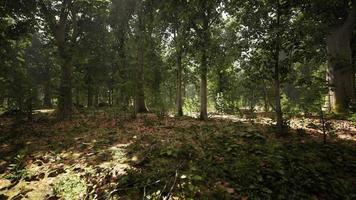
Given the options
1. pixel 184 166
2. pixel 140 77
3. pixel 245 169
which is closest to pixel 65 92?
pixel 140 77

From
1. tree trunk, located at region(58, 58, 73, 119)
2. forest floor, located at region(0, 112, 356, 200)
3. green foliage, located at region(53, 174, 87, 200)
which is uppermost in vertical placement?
tree trunk, located at region(58, 58, 73, 119)

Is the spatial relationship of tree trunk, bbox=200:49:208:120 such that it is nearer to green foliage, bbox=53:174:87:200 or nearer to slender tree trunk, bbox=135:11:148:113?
slender tree trunk, bbox=135:11:148:113

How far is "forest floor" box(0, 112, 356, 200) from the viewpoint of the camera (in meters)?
5.13

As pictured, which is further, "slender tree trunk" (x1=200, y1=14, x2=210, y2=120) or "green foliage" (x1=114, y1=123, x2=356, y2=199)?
"slender tree trunk" (x1=200, y1=14, x2=210, y2=120)

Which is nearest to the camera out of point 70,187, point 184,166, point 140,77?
point 70,187

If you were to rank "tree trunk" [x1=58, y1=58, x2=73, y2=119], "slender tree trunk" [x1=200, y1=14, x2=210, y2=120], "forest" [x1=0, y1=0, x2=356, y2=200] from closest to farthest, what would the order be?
1. "forest" [x1=0, y1=0, x2=356, y2=200]
2. "slender tree trunk" [x1=200, y1=14, x2=210, y2=120]
3. "tree trunk" [x1=58, y1=58, x2=73, y2=119]

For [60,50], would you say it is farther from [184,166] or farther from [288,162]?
[288,162]

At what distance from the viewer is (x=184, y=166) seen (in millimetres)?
6207

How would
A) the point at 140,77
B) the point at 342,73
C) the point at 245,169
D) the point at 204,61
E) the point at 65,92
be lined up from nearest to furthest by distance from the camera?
the point at 245,169 < the point at 342,73 < the point at 204,61 < the point at 140,77 < the point at 65,92

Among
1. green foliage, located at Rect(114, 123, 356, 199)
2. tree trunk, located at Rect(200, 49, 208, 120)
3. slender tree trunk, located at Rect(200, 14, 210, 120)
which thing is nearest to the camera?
green foliage, located at Rect(114, 123, 356, 199)

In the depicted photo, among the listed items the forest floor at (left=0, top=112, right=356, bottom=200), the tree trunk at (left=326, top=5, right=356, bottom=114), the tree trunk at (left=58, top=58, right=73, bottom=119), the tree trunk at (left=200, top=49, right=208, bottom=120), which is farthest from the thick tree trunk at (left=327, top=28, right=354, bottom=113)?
the tree trunk at (left=58, top=58, right=73, bottom=119)

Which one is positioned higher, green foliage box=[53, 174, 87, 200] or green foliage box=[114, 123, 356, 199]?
green foliage box=[114, 123, 356, 199]

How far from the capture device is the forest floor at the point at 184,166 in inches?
202

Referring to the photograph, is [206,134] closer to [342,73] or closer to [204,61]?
[204,61]
